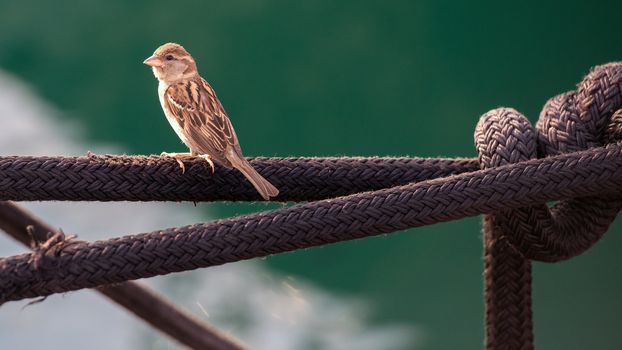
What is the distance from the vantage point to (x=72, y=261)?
1391mm

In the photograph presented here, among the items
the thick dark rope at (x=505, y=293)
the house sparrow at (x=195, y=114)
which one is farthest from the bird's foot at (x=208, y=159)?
the thick dark rope at (x=505, y=293)

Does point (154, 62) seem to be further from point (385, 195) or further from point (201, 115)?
point (385, 195)

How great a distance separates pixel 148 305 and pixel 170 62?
68cm

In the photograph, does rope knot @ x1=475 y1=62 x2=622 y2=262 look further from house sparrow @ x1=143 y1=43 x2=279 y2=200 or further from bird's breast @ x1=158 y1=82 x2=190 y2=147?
bird's breast @ x1=158 y1=82 x2=190 y2=147

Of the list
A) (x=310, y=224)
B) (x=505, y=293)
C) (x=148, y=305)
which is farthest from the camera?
(x=148, y=305)

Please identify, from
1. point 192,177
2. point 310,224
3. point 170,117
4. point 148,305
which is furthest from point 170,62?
point 310,224

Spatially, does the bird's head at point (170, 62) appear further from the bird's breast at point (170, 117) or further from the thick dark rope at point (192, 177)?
the thick dark rope at point (192, 177)

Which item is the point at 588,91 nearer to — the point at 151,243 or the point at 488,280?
the point at 488,280

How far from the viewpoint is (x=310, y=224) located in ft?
4.66

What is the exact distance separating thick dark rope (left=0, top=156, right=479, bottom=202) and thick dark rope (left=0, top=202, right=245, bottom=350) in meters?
0.40

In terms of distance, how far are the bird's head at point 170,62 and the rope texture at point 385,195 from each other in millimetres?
741

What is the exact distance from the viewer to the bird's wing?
74.4 inches

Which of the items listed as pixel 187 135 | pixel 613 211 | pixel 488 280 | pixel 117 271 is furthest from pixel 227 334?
pixel 613 211

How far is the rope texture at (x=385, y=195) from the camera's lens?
1402mm
